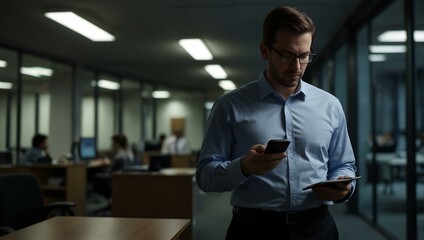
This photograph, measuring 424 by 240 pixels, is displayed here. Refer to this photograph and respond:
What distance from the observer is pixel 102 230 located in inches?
82.0

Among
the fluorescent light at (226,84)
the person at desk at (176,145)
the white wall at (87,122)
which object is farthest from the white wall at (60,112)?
the fluorescent light at (226,84)

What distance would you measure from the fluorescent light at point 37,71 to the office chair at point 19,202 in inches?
275

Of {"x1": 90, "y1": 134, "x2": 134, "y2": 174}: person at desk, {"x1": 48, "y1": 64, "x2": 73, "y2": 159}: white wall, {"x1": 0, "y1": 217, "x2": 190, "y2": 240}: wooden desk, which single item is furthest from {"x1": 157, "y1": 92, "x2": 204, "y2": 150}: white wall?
{"x1": 0, "y1": 217, "x2": 190, "y2": 240}: wooden desk

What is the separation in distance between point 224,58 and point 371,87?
3.75 m

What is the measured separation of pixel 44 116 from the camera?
42.1ft

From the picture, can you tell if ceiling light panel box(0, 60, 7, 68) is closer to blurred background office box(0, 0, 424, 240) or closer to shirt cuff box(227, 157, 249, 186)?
blurred background office box(0, 0, 424, 240)

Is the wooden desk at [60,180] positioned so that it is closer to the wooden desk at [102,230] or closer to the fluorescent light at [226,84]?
the wooden desk at [102,230]

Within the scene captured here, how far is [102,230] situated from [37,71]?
29.9 ft

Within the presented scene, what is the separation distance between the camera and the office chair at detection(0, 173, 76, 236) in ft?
9.46

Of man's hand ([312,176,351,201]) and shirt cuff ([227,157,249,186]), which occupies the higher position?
shirt cuff ([227,157,249,186])

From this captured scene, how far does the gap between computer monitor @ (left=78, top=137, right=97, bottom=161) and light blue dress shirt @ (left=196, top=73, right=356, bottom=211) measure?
634 cm

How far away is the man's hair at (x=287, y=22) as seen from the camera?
1364 mm

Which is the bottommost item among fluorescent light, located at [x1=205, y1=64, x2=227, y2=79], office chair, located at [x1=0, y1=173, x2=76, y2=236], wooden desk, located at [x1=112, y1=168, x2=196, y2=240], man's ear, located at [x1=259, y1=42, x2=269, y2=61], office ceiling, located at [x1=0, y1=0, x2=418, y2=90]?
wooden desk, located at [x1=112, y1=168, x2=196, y2=240]

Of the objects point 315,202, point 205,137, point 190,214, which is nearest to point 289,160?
point 315,202
